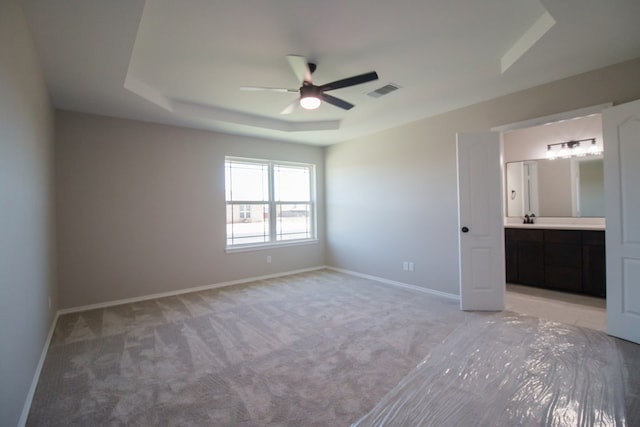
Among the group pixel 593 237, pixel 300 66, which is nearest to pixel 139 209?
pixel 300 66

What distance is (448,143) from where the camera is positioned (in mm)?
4043

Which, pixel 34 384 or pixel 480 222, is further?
pixel 480 222

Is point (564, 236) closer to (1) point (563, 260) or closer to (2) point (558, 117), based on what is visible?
(1) point (563, 260)

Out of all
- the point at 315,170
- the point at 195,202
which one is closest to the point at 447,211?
the point at 315,170

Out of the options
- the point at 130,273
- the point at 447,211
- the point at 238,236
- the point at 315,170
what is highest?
the point at 315,170

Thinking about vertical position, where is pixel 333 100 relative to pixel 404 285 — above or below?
above

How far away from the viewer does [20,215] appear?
1989 mm

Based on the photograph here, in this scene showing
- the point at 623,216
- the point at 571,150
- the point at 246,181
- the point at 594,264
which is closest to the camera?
the point at 623,216

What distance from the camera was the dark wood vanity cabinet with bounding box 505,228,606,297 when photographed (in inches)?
154

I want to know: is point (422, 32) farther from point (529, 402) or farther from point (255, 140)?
point (255, 140)

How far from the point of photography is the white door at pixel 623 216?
2.57 meters

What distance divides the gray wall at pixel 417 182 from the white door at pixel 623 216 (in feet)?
1.13

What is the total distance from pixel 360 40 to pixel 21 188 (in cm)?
273

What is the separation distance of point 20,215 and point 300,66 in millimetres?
2325
